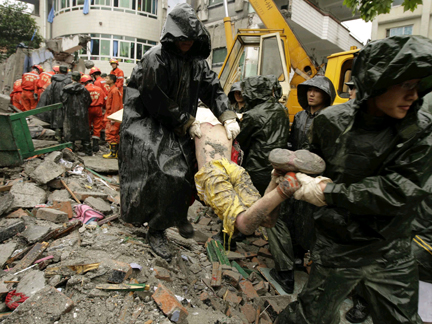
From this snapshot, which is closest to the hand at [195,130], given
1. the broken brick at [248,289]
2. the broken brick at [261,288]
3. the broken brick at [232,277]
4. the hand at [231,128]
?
the hand at [231,128]

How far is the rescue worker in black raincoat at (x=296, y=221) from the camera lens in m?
3.41

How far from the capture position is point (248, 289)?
3195 mm

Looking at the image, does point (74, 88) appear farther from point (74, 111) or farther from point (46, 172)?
point (46, 172)

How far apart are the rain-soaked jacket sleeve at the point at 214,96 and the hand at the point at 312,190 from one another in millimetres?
1439

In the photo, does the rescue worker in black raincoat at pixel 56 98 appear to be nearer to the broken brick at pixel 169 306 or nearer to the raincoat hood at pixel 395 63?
the broken brick at pixel 169 306

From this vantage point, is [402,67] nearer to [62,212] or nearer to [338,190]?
[338,190]

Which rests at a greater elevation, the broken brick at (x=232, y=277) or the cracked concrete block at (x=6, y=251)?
the cracked concrete block at (x=6, y=251)

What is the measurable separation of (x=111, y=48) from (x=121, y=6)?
4041 mm

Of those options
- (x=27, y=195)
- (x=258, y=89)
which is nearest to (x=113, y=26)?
(x=27, y=195)

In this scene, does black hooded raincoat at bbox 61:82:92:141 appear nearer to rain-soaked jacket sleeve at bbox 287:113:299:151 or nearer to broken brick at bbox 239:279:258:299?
rain-soaked jacket sleeve at bbox 287:113:299:151

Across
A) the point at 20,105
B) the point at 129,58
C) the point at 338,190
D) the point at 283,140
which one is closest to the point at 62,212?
the point at 283,140

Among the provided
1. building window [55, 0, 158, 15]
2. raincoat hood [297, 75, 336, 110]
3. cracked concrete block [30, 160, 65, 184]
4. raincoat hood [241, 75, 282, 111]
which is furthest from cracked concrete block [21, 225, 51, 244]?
building window [55, 0, 158, 15]

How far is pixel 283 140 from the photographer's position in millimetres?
4242

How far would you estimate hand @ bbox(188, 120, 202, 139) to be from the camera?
308 centimetres
